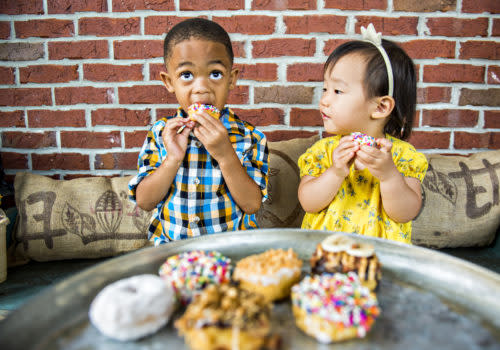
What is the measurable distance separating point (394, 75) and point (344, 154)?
0.37m

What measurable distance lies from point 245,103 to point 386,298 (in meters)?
1.32

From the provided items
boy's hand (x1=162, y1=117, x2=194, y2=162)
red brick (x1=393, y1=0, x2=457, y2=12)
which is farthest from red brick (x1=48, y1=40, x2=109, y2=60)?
red brick (x1=393, y1=0, x2=457, y2=12)

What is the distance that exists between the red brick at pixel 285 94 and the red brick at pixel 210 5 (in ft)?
1.34

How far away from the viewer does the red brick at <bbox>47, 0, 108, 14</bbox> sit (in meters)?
1.77

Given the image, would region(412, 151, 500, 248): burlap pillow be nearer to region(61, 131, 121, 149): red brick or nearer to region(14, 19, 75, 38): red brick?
region(61, 131, 121, 149): red brick

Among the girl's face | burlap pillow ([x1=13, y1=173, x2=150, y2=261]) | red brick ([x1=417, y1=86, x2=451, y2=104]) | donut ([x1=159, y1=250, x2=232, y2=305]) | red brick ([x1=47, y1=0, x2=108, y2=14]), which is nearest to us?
donut ([x1=159, y1=250, x2=232, y2=305])

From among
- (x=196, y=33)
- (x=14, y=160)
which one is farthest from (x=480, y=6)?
(x=14, y=160)

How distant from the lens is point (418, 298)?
75 cm

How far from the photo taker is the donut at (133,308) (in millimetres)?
629

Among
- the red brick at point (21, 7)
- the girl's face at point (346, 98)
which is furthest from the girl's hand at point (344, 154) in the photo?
the red brick at point (21, 7)

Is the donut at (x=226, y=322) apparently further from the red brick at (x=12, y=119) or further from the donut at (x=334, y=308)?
the red brick at (x=12, y=119)

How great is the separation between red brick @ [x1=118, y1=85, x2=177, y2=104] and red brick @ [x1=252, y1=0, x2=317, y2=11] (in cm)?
61

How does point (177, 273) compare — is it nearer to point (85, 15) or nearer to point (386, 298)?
point (386, 298)

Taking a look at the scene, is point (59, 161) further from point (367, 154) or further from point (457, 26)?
point (457, 26)
